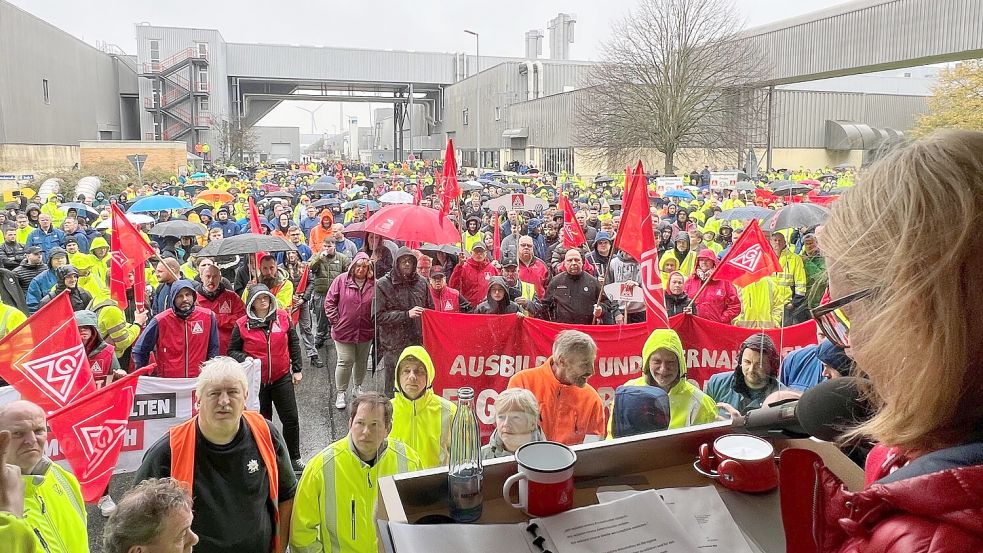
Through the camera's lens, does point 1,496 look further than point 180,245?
No

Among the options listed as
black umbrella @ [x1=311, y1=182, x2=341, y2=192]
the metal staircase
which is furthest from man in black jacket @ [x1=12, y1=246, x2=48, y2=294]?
the metal staircase

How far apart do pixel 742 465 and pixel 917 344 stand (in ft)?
2.05

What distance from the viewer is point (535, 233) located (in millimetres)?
13406

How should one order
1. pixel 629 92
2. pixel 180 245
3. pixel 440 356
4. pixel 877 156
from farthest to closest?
pixel 629 92 < pixel 180 245 < pixel 440 356 < pixel 877 156

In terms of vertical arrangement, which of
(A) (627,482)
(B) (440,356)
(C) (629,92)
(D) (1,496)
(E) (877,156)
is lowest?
(B) (440,356)

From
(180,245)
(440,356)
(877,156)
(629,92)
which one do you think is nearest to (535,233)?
(180,245)

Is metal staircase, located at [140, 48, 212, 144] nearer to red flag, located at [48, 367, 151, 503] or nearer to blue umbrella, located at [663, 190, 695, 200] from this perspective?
blue umbrella, located at [663, 190, 695, 200]

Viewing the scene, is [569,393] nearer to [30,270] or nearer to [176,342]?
[176,342]

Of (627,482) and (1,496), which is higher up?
(627,482)

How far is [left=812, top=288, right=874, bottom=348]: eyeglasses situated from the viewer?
1019 mm

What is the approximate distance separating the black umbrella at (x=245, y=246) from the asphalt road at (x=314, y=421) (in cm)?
142

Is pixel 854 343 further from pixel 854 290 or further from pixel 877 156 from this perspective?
pixel 877 156

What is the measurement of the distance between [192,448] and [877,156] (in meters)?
3.29

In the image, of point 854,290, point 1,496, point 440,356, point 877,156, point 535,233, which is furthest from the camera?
point 535,233
